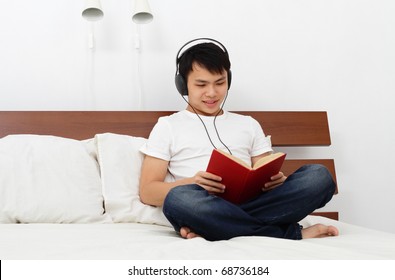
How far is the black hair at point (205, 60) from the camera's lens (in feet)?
4.50

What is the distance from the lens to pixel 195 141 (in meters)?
1.36

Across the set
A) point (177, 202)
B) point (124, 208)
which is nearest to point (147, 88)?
point (124, 208)

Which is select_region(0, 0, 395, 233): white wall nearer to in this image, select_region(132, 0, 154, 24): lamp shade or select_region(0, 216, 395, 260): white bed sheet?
select_region(132, 0, 154, 24): lamp shade

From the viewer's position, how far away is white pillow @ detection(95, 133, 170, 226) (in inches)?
49.4

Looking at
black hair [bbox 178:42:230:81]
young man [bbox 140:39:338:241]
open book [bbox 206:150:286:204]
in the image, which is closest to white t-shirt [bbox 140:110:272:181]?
young man [bbox 140:39:338:241]

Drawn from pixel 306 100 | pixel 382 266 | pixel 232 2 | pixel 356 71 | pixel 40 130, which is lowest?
pixel 382 266

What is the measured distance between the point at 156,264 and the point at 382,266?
1.16 feet

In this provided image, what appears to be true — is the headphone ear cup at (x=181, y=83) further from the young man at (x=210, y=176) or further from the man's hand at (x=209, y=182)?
the man's hand at (x=209, y=182)

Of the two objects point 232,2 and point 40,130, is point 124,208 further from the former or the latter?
point 232,2

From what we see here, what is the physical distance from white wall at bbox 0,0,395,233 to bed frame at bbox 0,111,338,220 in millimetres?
112

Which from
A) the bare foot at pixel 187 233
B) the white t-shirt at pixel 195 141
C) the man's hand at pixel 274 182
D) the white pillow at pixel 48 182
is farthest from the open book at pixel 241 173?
the white pillow at pixel 48 182

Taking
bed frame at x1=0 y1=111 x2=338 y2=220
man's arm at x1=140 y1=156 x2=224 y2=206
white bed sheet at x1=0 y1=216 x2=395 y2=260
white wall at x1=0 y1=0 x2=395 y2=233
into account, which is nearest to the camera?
white bed sheet at x1=0 y1=216 x2=395 y2=260

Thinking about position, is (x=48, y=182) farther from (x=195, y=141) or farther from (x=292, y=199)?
(x=292, y=199)

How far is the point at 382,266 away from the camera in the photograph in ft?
2.28
